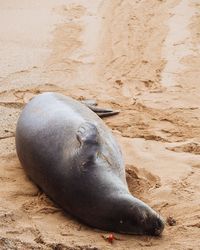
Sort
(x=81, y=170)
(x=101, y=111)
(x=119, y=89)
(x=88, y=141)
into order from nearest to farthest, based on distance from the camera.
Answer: (x=81, y=170) → (x=88, y=141) → (x=101, y=111) → (x=119, y=89)

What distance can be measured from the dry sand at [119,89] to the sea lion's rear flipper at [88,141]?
0.38 metres

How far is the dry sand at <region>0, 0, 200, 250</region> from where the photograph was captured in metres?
3.61

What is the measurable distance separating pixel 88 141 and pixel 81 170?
203 millimetres

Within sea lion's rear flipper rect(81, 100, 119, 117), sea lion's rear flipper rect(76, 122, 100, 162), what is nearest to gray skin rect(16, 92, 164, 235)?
sea lion's rear flipper rect(76, 122, 100, 162)

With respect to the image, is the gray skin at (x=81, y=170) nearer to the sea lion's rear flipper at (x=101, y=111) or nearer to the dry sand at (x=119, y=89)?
the dry sand at (x=119, y=89)

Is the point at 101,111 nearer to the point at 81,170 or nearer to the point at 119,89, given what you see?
the point at 119,89

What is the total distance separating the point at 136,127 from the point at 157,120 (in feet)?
0.71

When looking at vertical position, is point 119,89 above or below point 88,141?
below

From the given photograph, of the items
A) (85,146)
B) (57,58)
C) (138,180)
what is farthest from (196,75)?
(85,146)

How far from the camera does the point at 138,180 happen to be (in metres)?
4.14

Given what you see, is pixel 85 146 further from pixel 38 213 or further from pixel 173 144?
pixel 173 144

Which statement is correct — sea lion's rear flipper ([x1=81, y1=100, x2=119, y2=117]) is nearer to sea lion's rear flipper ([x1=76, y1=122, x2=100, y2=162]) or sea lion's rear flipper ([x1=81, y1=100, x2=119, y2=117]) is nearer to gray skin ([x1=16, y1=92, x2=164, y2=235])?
gray skin ([x1=16, y1=92, x2=164, y2=235])

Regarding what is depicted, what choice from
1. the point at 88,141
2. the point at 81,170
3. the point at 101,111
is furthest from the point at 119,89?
the point at 81,170

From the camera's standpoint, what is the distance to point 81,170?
3.60 m
